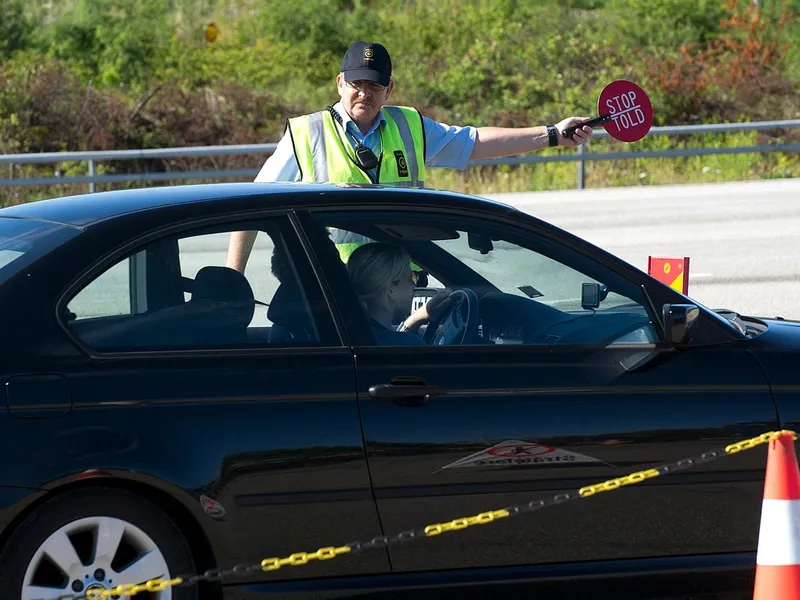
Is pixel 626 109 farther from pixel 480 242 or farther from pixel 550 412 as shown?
pixel 550 412

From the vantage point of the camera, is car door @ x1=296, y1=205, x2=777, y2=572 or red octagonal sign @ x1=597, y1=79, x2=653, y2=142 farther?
red octagonal sign @ x1=597, y1=79, x2=653, y2=142

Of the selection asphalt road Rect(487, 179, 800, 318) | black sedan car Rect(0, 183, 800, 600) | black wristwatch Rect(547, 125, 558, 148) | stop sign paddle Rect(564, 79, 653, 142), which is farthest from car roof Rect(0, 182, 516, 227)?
asphalt road Rect(487, 179, 800, 318)

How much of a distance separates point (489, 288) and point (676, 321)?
2.17 ft

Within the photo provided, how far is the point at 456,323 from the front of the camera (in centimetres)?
476

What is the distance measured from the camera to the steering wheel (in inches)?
184

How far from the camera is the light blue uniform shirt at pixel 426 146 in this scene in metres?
6.14

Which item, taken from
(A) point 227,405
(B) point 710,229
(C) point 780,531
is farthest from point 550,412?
(B) point 710,229

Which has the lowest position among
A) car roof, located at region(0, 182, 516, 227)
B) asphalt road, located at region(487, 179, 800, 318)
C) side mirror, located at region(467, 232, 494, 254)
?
asphalt road, located at region(487, 179, 800, 318)

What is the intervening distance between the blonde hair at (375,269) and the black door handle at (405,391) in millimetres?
298

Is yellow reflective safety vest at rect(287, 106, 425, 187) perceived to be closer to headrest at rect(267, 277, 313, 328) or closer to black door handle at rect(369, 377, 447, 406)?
headrest at rect(267, 277, 313, 328)

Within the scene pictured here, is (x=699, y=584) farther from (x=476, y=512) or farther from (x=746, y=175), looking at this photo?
(x=746, y=175)

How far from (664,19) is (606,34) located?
1.29m

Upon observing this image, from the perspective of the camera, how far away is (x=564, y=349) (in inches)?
181

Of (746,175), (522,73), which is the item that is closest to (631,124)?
(746,175)
